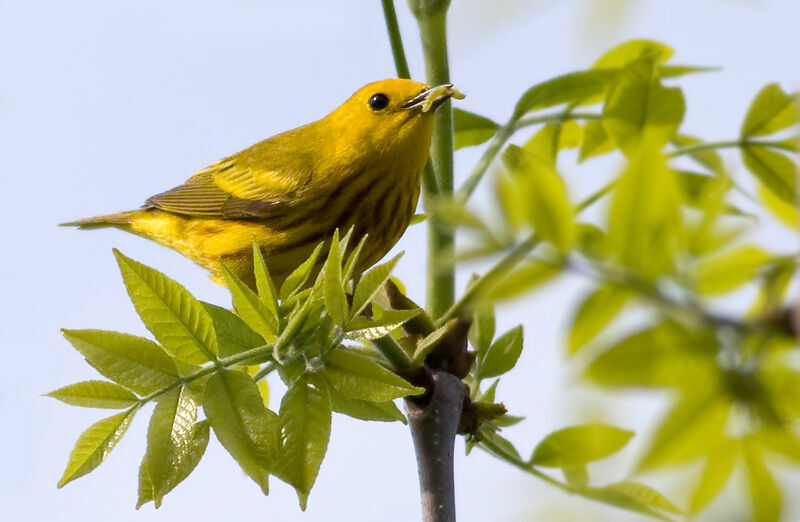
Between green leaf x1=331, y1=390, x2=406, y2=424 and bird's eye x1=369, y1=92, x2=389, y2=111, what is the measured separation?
5.45 ft

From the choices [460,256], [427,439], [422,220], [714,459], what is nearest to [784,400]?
[714,459]

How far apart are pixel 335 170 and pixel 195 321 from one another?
163cm

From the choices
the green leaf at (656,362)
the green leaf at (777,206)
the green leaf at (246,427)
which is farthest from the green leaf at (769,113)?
the green leaf at (656,362)

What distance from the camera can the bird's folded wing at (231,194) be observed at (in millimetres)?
2825

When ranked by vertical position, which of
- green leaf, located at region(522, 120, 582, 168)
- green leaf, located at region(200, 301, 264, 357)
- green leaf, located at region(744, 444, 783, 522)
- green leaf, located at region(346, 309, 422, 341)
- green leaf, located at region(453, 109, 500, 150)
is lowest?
green leaf, located at region(744, 444, 783, 522)

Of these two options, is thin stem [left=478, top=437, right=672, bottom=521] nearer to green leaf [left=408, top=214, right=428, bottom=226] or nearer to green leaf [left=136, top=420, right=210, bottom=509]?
green leaf [left=136, top=420, right=210, bottom=509]

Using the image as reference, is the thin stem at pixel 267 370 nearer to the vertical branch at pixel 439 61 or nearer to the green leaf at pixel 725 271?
the vertical branch at pixel 439 61

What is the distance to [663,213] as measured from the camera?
483 mm

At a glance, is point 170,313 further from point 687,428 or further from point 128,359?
point 687,428

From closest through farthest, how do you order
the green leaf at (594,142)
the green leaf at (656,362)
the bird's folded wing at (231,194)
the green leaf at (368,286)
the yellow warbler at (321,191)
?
the green leaf at (656,362)
the green leaf at (368,286)
the green leaf at (594,142)
the yellow warbler at (321,191)
the bird's folded wing at (231,194)

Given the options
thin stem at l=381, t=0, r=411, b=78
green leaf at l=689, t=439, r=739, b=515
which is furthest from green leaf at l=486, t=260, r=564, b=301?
thin stem at l=381, t=0, r=411, b=78

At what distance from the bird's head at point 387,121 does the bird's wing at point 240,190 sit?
0.19 metres

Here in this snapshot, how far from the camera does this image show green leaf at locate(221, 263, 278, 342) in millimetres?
1132

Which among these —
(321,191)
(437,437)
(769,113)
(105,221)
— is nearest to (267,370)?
(437,437)
